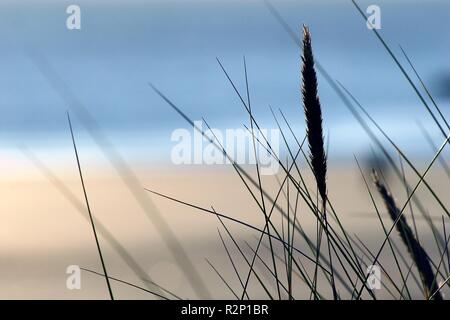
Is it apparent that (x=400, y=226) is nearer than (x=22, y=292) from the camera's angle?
Yes

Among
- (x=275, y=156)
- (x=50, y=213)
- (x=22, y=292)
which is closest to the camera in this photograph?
(x=275, y=156)

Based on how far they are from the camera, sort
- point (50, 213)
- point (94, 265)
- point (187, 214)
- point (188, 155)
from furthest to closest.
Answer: point (187, 214) → point (50, 213) → point (94, 265) → point (188, 155)

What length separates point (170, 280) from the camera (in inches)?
150

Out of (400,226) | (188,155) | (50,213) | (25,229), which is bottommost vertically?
(400,226)

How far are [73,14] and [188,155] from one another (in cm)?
43
